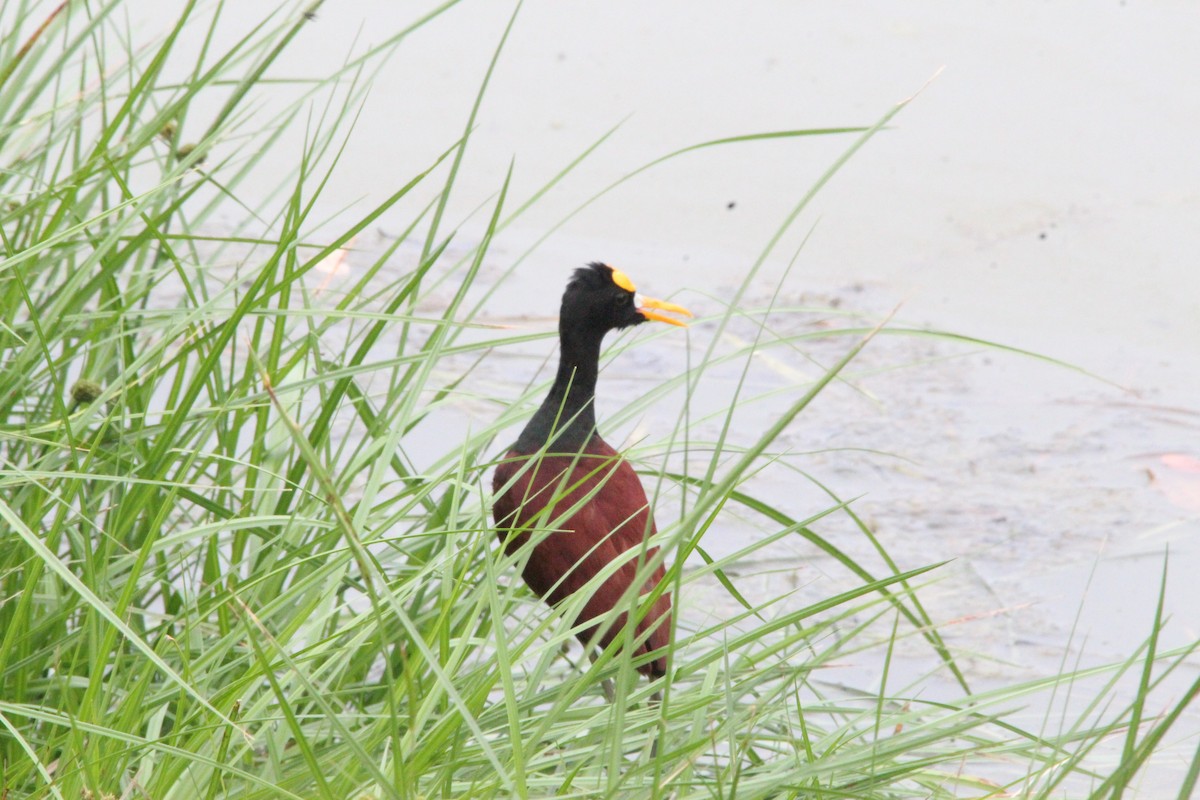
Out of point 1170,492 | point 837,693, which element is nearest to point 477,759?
point 837,693

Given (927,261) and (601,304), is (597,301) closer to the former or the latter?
(601,304)

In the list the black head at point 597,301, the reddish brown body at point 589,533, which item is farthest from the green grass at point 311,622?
Result: the black head at point 597,301

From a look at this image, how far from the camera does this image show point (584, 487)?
1555 millimetres

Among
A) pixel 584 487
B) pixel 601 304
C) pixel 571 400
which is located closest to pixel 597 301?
pixel 601 304

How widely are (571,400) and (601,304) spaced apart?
13 centimetres

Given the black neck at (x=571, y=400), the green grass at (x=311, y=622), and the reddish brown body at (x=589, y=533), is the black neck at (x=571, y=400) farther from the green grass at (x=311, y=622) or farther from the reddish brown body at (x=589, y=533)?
the green grass at (x=311, y=622)

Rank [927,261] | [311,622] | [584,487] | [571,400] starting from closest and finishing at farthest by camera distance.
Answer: [311,622] < [584,487] < [571,400] < [927,261]

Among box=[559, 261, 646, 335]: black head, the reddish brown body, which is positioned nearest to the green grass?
the reddish brown body

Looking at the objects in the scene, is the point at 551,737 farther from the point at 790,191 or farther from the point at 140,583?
the point at 790,191

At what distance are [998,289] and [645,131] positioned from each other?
0.98 metres

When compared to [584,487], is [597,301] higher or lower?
higher

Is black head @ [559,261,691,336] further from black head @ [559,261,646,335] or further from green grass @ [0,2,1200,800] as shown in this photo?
green grass @ [0,2,1200,800]

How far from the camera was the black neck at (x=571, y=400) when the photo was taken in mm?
1701

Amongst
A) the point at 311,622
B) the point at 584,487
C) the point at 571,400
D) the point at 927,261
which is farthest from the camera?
the point at 927,261
